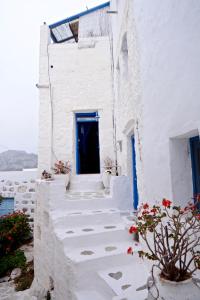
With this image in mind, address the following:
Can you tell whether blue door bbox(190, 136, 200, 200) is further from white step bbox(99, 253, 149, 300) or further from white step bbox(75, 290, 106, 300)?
white step bbox(75, 290, 106, 300)

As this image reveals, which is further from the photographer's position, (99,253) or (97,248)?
(97,248)

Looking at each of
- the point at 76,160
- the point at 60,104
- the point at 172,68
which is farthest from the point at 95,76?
the point at 172,68

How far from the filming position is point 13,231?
8500 mm

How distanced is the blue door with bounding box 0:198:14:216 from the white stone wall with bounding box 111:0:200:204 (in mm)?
8067

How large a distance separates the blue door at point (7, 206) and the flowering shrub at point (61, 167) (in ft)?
11.0

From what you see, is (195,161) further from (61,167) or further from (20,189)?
(20,189)

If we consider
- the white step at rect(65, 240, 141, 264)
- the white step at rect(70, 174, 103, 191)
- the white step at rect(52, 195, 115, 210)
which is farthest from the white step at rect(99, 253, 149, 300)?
the white step at rect(70, 174, 103, 191)

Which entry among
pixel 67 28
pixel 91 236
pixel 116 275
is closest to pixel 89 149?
pixel 67 28

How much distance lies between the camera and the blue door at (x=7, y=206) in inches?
394

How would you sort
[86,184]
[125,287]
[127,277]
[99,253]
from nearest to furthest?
[125,287], [127,277], [99,253], [86,184]

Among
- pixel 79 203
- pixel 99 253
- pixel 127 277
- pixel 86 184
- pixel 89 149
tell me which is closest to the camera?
pixel 127 277

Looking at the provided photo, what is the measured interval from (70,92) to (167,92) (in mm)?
7357

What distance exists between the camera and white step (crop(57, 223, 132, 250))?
3.91 metres

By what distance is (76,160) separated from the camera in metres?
9.33
